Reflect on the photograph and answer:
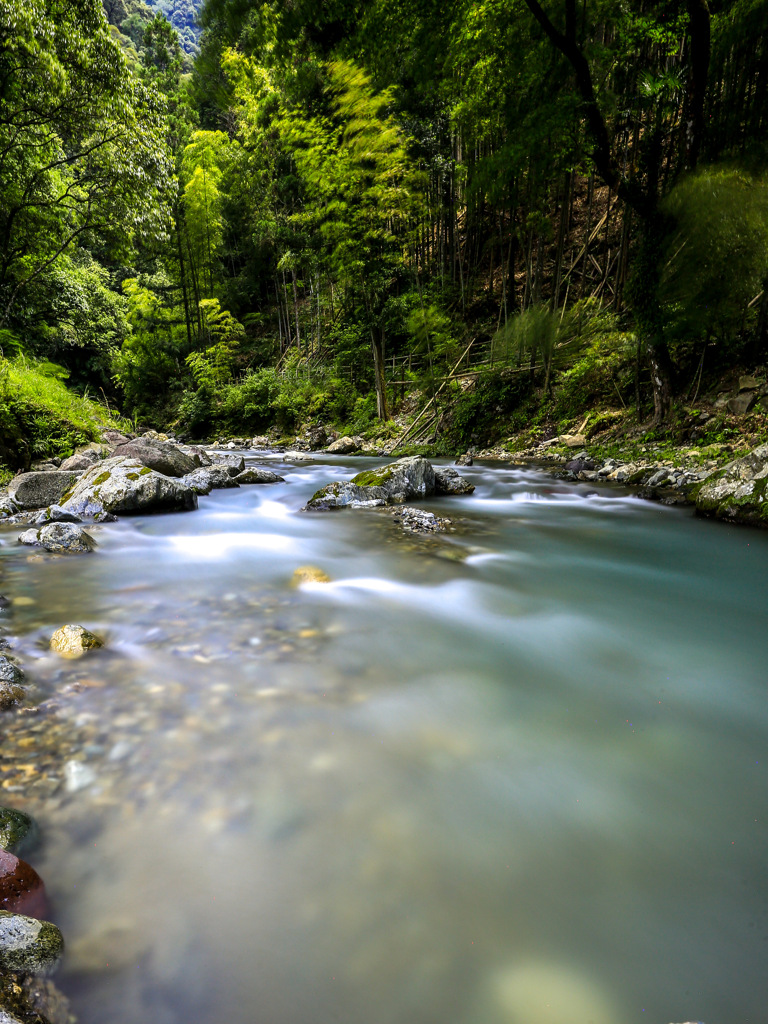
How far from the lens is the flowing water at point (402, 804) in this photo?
111 cm

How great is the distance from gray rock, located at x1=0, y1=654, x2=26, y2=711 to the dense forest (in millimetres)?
4116

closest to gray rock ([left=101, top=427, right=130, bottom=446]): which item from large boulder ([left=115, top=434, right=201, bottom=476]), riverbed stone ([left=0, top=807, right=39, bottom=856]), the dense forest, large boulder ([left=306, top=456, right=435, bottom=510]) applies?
the dense forest

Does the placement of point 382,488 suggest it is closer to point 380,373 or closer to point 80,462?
point 80,462

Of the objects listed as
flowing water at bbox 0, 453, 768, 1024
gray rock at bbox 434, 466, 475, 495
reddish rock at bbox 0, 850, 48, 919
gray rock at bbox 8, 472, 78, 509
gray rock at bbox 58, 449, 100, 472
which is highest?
gray rock at bbox 58, 449, 100, 472

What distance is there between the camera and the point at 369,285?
45.6ft

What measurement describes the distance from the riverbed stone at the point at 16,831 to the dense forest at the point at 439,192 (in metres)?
4.57

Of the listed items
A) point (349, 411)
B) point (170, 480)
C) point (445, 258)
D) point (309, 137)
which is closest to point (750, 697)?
point (170, 480)

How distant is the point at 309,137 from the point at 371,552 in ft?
42.9

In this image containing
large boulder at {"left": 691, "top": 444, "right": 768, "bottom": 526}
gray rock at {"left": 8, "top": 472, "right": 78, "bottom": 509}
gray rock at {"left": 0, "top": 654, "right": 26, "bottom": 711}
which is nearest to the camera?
gray rock at {"left": 0, "top": 654, "right": 26, "bottom": 711}

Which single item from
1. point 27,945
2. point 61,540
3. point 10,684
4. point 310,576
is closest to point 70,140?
point 61,540

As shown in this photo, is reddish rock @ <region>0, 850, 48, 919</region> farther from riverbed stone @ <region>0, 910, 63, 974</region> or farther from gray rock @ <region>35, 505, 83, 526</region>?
gray rock @ <region>35, 505, 83, 526</region>

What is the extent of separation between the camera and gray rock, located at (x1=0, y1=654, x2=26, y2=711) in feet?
6.66

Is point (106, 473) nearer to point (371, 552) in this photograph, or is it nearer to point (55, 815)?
point (371, 552)

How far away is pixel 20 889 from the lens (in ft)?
3.92
